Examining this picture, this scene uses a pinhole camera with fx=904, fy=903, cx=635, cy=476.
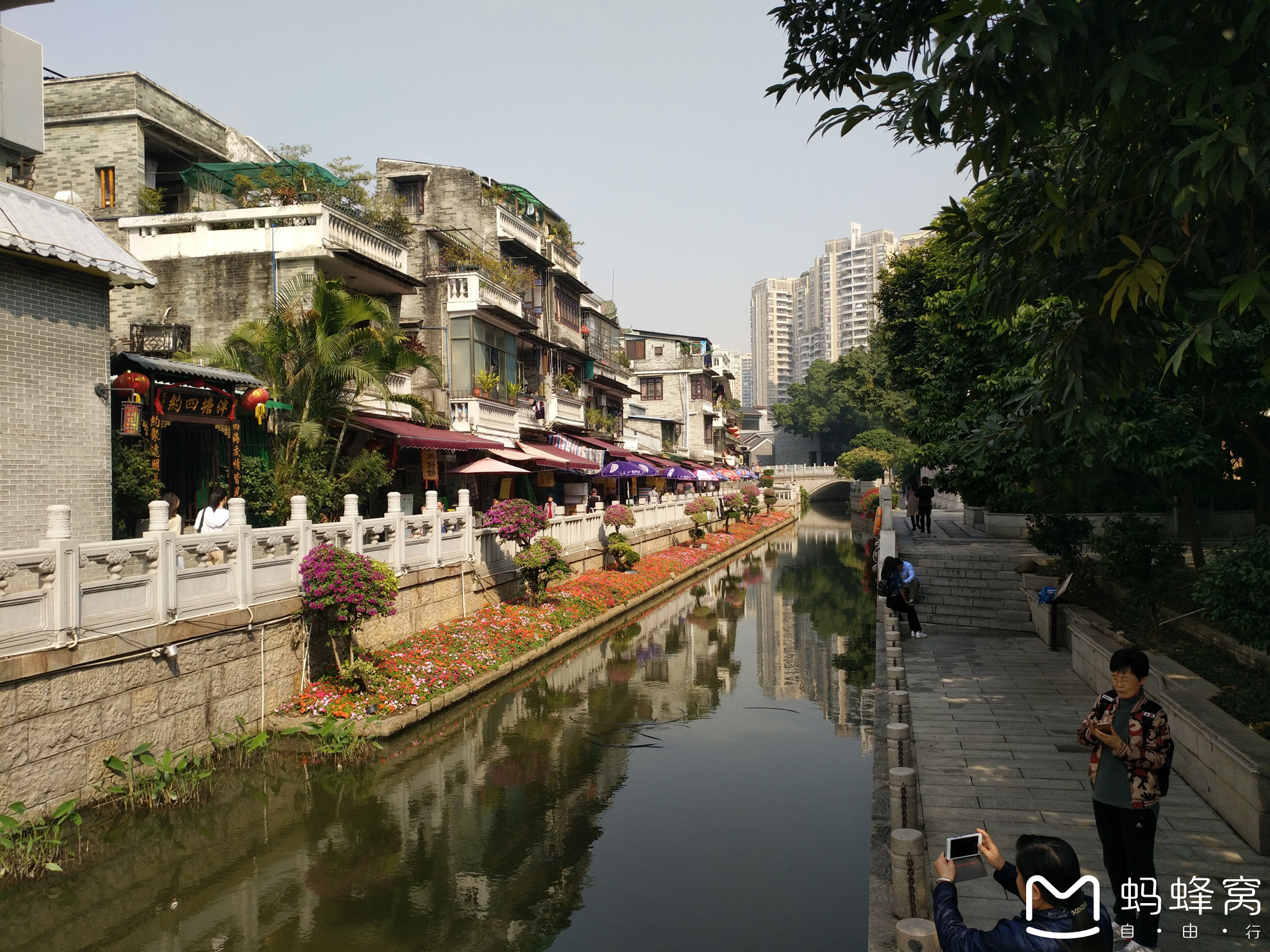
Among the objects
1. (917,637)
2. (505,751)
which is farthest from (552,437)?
(505,751)

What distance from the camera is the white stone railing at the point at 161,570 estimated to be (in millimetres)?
8281

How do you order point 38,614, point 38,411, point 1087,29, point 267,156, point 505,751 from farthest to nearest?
point 267,156
point 505,751
point 38,411
point 38,614
point 1087,29

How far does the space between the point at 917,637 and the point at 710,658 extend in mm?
4563

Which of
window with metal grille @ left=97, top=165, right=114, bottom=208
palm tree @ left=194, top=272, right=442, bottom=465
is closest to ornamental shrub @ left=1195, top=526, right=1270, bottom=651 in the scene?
palm tree @ left=194, top=272, right=442, bottom=465

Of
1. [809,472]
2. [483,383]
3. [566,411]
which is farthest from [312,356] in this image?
[809,472]

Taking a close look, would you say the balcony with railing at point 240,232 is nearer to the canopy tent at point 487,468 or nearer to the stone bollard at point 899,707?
the canopy tent at point 487,468

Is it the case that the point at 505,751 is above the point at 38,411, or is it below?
below

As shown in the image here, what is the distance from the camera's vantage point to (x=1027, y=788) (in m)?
8.56

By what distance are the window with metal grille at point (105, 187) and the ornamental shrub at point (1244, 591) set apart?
2205 cm

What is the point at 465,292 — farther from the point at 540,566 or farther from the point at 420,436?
the point at 540,566

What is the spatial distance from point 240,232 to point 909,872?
18.9 metres

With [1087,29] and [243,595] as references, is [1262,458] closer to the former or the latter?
[1087,29]

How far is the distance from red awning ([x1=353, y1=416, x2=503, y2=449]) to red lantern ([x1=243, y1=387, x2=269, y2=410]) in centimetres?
384

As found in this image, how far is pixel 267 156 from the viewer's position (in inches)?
963
